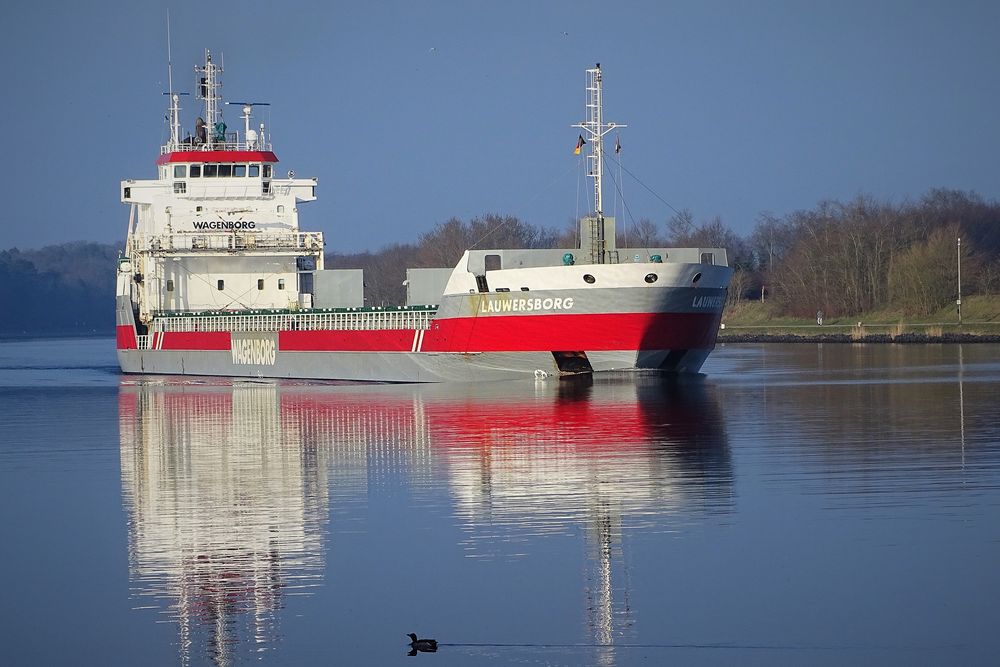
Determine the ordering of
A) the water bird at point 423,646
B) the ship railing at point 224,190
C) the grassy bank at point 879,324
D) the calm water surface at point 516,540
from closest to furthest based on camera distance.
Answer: the water bird at point 423,646 → the calm water surface at point 516,540 → the ship railing at point 224,190 → the grassy bank at point 879,324

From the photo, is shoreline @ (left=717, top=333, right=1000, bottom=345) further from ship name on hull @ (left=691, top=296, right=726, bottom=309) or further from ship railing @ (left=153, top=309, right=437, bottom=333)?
ship railing @ (left=153, top=309, right=437, bottom=333)

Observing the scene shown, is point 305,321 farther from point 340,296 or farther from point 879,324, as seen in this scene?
point 879,324

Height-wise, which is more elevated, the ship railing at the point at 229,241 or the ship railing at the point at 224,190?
the ship railing at the point at 224,190

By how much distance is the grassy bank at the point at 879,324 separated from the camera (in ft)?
193

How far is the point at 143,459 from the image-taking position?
18.8 meters

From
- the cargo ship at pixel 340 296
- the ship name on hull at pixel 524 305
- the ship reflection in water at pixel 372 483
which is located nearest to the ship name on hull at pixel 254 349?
the cargo ship at pixel 340 296

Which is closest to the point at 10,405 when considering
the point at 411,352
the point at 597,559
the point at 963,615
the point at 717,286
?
the point at 411,352

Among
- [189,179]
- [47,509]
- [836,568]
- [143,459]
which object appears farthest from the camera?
[189,179]

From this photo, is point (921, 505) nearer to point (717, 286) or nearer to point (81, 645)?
point (81, 645)

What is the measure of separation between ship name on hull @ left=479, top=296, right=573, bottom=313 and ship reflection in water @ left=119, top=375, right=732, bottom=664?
3.04m

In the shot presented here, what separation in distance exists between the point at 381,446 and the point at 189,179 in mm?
27271

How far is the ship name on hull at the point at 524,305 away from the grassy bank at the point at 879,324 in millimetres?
29842

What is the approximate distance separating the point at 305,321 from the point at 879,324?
35.8 meters

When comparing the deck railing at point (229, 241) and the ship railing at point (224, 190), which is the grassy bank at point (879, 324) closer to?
the deck railing at point (229, 241)
